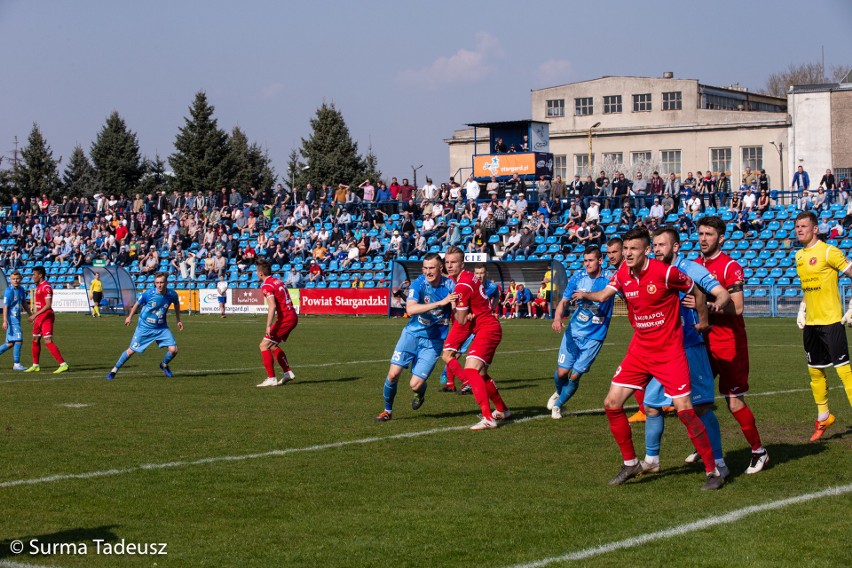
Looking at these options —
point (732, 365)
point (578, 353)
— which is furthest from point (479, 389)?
point (732, 365)

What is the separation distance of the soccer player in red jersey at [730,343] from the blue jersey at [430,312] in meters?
3.84

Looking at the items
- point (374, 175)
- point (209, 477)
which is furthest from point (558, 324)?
point (374, 175)

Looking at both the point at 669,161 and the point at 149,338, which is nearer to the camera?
the point at 149,338

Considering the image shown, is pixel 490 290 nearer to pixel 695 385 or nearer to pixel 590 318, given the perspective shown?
pixel 590 318

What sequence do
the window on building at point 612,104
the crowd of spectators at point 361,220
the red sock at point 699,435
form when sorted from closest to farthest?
1. the red sock at point 699,435
2. the crowd of spectators at point 361,220
3. the window on building at point 612,104

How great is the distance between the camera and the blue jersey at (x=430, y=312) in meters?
12.5

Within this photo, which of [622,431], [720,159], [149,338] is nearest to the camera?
[622,431]

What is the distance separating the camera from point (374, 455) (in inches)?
402

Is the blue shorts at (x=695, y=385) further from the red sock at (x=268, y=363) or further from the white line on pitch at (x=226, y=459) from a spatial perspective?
the red sock at (x=268, y=363)

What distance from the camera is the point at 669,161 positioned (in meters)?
80.2

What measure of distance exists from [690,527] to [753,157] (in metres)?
73.3

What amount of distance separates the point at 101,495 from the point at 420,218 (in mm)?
39384

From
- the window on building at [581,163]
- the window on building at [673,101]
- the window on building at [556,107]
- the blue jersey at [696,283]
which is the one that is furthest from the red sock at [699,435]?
the window on building at [556,107]

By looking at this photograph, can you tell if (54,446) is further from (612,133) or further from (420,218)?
(612,133)
